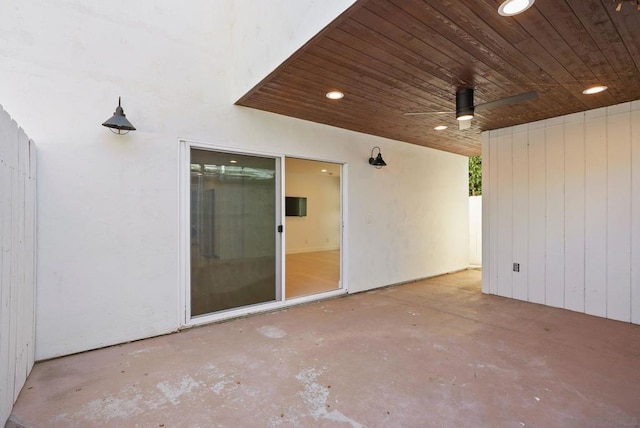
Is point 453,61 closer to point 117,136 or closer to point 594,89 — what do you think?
point 594,89

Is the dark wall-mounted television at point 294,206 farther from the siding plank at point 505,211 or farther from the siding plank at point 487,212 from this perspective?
the siding plank at point 505,211

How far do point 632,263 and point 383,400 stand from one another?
357 cm

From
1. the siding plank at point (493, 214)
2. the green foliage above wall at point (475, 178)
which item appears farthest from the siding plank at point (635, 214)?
the green foliage above wall at point (475, 178)

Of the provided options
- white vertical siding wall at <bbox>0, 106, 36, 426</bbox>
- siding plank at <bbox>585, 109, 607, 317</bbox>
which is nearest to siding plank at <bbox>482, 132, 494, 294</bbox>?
siding plank at <bbox>585, 109, 607, 317</bbox>

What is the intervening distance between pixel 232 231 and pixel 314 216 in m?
6.48

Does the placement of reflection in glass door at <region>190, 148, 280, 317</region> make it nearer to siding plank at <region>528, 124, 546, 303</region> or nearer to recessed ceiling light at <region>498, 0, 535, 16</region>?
recessed ceiling light at <region>498, 0, 535, 16</region>

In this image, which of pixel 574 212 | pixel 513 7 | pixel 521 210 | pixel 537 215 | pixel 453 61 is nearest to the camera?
pixel 513 7

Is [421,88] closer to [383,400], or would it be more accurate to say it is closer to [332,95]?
[332,95]

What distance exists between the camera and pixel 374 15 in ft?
6.57

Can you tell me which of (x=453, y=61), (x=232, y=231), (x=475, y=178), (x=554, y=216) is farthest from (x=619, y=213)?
(x=475, y=178)

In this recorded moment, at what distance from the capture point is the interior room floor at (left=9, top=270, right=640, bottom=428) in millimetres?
1935

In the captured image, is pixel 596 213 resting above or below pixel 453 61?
below

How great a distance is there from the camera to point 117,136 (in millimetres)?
2945

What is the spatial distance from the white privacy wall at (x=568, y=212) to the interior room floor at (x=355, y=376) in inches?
21.4
